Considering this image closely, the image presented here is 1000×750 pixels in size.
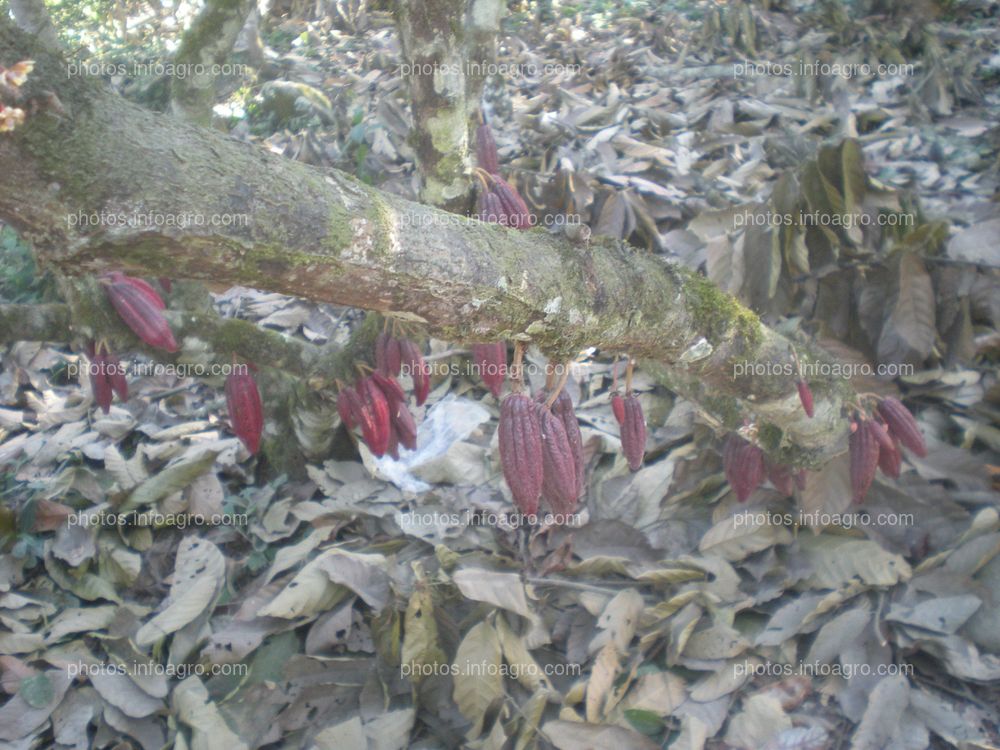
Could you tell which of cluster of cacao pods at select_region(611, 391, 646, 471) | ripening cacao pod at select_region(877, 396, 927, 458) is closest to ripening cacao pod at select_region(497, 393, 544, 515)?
cluster of cacao pods at select_region(611, 391, 646, 471)

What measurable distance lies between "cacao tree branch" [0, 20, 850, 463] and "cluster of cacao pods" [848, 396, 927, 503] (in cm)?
42

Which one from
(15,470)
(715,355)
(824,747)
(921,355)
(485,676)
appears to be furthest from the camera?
(15,470)

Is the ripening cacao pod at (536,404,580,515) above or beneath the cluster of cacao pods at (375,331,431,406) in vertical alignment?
above

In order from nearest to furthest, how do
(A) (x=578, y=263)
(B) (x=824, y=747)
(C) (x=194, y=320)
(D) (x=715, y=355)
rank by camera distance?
(A) (x=578, y=263)
(D) (x=715, y=355)
(B) (x=824, y=747)
(C) (x=194, y=320)

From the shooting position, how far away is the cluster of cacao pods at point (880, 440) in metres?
1.67

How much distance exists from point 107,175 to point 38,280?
3.03 metres

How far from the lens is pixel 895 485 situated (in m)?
2.00

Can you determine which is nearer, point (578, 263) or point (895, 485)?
point (578, 263)

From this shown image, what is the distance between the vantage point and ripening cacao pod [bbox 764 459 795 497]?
1.90 m

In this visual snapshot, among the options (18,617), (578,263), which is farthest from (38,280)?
(578,263)

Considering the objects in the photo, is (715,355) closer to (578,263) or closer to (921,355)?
(578,263)

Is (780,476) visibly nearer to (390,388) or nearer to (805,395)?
(805,395)

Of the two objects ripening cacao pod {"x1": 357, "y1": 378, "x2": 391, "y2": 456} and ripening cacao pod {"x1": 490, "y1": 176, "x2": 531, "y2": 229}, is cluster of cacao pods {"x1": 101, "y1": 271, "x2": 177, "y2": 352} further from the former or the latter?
ripening cacao pod {"x1": 490, "y1": 176, "x2": 531, "y2": 229}

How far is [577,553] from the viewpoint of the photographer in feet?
6.76
